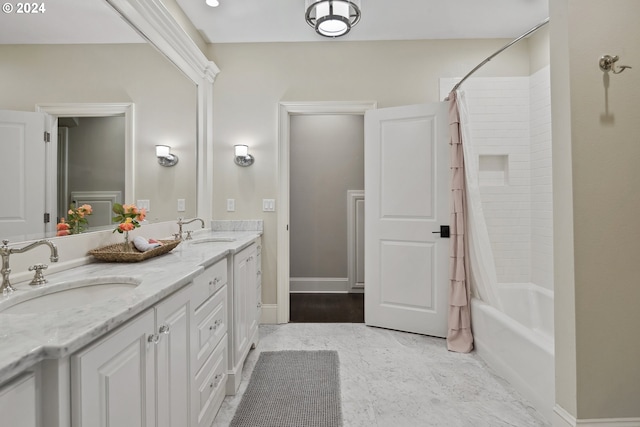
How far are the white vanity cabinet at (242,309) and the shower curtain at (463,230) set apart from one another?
1.59 meters

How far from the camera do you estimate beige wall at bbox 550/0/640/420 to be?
149 centimetres

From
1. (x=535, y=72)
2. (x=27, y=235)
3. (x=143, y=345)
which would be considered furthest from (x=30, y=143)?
(x=535, y=72)

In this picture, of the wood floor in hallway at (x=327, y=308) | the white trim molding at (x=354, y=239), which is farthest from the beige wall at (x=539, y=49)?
the wood floor in hallway at (x=327, y=308)

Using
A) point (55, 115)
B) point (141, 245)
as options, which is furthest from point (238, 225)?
point (55, 115)

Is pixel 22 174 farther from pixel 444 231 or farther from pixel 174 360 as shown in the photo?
pixel 444 231

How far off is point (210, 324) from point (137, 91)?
4.96ft

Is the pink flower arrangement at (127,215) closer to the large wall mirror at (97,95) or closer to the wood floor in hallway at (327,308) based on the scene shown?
the large wall mirror at (97,95)

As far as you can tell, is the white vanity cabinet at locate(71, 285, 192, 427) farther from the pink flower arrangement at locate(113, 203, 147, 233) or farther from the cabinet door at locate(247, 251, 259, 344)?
the cabinet door at locate(247, 251, 259, 344)

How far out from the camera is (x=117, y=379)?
34.4 inches

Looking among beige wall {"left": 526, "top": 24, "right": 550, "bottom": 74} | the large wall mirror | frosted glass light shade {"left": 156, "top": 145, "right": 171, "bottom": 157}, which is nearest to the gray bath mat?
the large wall mirror

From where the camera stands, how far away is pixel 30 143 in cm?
132

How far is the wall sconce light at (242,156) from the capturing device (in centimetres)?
314

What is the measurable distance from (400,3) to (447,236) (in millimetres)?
1983

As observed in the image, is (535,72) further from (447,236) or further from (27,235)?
(27,235)
